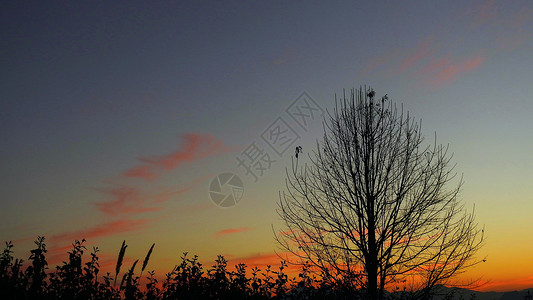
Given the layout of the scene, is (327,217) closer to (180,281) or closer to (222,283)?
(222,283)

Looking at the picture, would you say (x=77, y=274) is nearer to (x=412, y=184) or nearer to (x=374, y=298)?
(x=374, y=298)

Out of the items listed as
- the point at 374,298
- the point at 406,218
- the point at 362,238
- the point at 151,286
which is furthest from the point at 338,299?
the point at 151,286

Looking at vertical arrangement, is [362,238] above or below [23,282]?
above

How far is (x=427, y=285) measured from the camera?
10.9 meters

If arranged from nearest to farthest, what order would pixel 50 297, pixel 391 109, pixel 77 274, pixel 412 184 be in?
1. pixel 50 297
2. pixel 77 274
3. pixel 412 184
4. pixel 391 109

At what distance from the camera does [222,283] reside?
443 inches

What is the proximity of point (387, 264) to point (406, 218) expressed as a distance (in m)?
1.18

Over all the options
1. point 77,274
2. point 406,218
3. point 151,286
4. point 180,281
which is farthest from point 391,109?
point 77,274

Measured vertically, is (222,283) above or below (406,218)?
below

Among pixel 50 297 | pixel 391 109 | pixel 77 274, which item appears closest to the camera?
pixel 50 297

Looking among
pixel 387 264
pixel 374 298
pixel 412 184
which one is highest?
pixel 412 184

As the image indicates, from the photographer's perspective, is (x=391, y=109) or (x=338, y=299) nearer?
(x=338, y=299)

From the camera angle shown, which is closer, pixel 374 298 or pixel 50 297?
pixel 50 297

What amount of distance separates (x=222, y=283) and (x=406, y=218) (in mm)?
4740
